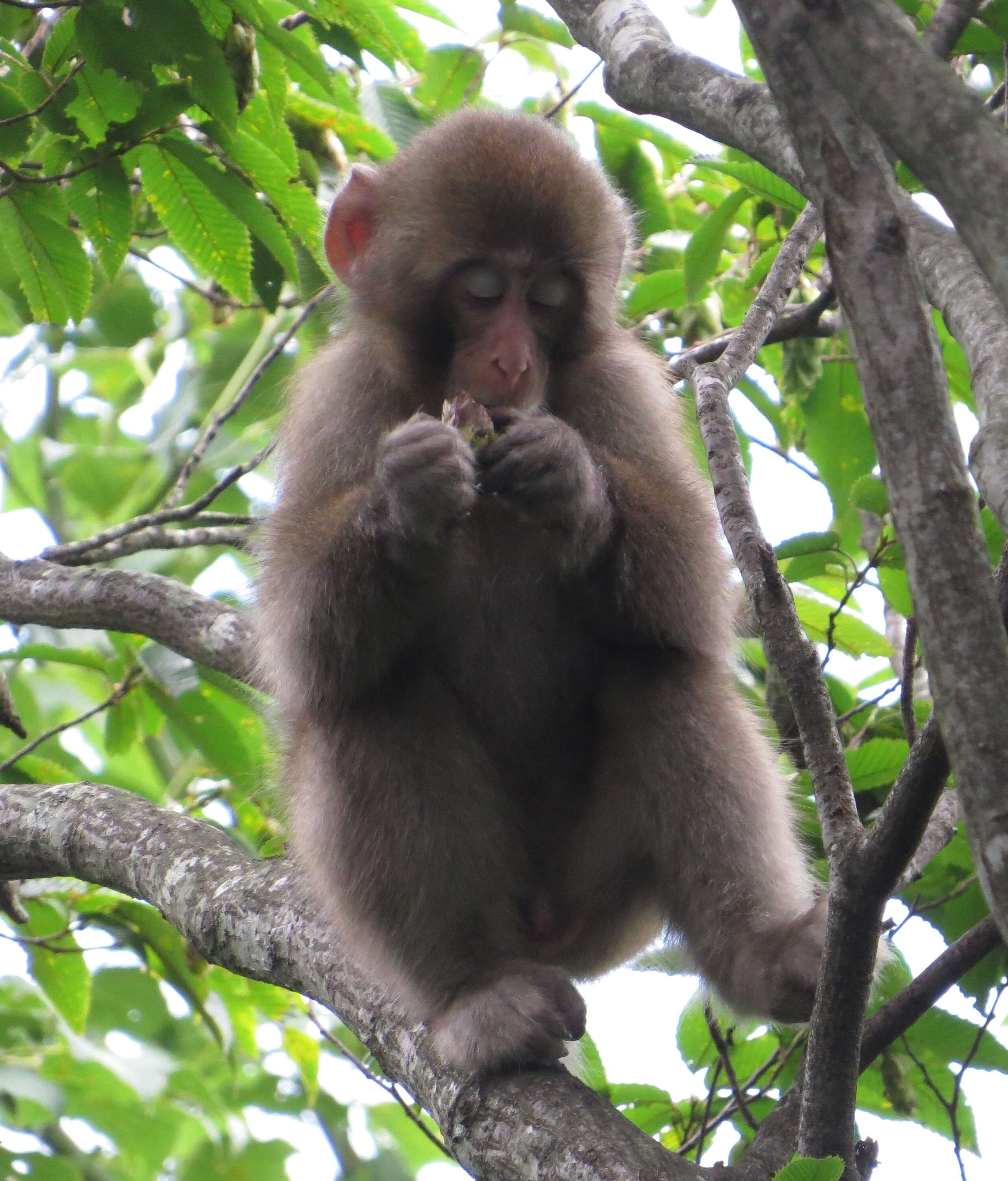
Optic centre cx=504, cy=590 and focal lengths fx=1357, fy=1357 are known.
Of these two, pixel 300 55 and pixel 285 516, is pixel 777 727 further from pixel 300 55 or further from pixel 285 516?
pixel 300 55

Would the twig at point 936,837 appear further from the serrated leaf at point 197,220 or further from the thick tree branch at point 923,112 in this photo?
the serrated leaf at point 197,220

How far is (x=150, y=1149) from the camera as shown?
221 inches

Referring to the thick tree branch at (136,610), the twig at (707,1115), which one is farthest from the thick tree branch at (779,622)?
the thick tree branch at (136,610)

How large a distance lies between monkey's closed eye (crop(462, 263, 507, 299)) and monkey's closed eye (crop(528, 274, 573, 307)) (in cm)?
9

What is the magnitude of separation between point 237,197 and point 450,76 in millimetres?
→ 1955

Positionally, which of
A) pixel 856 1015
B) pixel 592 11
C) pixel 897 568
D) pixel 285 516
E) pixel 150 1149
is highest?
pixel 592 11

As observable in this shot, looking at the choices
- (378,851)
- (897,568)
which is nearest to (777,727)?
(897,568)

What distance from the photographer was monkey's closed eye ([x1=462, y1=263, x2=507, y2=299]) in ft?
12.3

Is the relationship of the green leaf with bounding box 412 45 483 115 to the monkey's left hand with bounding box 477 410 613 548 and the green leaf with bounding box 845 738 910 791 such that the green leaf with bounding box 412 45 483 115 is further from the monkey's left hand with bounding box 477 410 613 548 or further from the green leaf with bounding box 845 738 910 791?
the green leaf with bounding box 845 738 910 791

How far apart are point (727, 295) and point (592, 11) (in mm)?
2192

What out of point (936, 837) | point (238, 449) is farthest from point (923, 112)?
point (238, 449)

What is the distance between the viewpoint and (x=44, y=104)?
3320mm

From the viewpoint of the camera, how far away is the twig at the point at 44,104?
10.9 feet

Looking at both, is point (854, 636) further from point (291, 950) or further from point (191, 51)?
point (191, 51)
